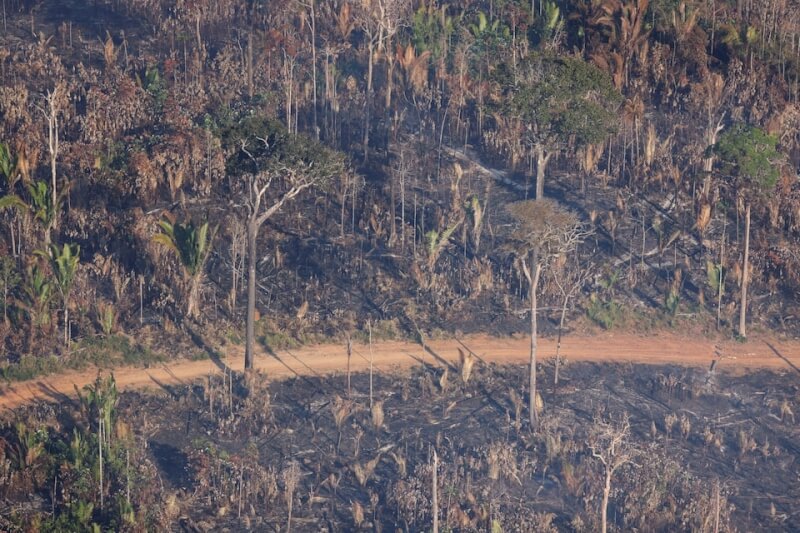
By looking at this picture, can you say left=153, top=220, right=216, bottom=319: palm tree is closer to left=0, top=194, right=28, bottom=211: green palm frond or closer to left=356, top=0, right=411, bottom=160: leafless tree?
left=0, top=194, right=28, bottom=211: green palm frond

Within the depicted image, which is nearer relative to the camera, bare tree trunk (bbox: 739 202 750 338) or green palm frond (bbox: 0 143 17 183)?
bare tree trunk (bbox: 739 202 750 338)

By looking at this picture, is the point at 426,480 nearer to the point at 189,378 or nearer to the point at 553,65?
the point at 189,378

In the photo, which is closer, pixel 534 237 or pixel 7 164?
pixel 534 237

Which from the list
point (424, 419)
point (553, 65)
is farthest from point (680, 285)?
point (424, 419)

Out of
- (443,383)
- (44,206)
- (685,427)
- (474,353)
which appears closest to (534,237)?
(443,383)

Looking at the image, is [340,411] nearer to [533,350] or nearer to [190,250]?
[533,350]

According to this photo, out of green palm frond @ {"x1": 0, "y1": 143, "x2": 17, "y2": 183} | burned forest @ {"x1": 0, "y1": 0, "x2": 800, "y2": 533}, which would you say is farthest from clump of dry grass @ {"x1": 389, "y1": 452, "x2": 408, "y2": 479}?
green palm frond @ {"x1": 0, "y1": 143, "x2": 17, "y2": 183}
